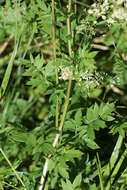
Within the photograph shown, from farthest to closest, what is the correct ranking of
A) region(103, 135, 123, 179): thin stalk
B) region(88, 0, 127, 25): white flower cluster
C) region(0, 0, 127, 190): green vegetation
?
region(103, 135, 123, 179): thin stalk
region(0, 0, 127, 190): green vegetation
region(88, 0, 127, 25): white flower cluster

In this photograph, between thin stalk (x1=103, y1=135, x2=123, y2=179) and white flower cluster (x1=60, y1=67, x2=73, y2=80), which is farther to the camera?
thin stalk (x1=103, y1=135, x2=123, y2=179)

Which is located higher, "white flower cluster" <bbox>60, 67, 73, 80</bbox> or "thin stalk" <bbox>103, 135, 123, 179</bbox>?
"white flower cluster" <bbox>60, 67, 73, 80</bbox>

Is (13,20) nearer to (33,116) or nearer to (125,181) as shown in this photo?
(33,116)

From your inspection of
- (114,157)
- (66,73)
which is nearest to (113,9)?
(66,73)

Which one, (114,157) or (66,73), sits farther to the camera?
(114,157)

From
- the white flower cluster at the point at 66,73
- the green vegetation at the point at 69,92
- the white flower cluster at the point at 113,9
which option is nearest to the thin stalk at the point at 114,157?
the green vegetation at the point at 69,92

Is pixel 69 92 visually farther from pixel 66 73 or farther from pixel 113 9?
pixel 113 9

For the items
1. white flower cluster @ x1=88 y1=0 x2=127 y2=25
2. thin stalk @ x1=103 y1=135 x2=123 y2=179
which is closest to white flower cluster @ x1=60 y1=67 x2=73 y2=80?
white flower cluster @ x1=88 y1=0 x2=127 y2=25

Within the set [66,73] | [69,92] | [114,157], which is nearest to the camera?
[66,73]

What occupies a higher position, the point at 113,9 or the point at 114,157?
the point at 113,9

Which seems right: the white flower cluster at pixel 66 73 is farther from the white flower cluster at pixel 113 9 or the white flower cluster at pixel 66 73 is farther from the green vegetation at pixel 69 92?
the white flower cluster at pixel 113 9

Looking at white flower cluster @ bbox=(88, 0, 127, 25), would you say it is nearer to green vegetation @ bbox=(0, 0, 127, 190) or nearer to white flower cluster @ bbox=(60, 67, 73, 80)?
green vegetation @ bbox=(0, 0, 127, 190)
